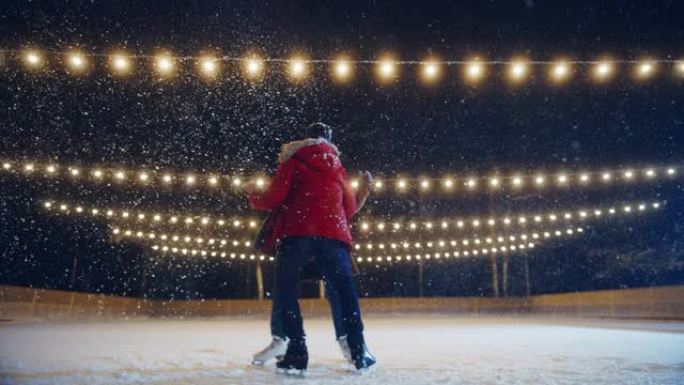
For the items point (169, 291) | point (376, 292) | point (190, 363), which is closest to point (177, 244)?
point (169, 291)

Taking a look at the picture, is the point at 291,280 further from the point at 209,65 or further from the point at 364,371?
the point at 209,65

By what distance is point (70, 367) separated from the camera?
274cm

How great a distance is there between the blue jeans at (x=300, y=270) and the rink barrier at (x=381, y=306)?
31.2ft

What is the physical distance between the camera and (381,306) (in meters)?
18.2

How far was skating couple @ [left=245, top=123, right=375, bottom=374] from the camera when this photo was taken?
2701 millimetres

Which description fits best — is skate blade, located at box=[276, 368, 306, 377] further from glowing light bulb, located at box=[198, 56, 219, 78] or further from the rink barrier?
the rink barrier

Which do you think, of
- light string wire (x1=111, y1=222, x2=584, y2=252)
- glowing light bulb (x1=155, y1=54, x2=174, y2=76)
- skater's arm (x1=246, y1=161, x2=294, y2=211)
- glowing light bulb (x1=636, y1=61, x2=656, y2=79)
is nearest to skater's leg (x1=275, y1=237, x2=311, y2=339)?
skater's arm (x1=246, y1=161, x2=294, y2=211)

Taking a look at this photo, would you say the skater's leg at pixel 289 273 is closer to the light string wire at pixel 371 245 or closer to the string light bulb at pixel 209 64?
the string light bulb at pixel 209 64

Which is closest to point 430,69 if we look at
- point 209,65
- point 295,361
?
point 209,65

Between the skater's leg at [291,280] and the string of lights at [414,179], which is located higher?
the string of lights at [414,179]

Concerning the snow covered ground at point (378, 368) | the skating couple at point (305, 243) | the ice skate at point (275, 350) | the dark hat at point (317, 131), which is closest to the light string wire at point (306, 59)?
the dark hat at point (317, 131)

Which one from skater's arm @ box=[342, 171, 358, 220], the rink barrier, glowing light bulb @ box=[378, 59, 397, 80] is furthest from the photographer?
the rink barrier

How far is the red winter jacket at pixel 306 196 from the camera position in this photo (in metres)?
2.76

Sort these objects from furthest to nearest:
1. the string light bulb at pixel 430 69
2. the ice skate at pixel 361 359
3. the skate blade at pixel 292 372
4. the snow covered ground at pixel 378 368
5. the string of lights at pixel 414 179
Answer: the string of lights at pixel 414 179 < the string light bulb at pixel 430 69 < the ice skate at pixel 361 359 < the skate blade at pixel 292 372 < the snow covered ground at pixel 378 368
